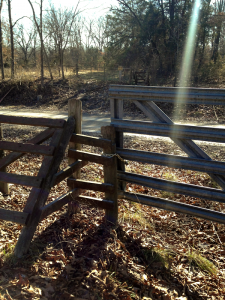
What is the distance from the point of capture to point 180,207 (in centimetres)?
366

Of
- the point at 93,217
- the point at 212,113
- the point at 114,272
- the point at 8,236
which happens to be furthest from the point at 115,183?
the point at 212,113

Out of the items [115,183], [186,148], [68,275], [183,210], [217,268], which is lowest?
[217,268]

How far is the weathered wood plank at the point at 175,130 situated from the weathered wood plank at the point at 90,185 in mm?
872

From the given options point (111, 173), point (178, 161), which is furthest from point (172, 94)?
point (111, 173)

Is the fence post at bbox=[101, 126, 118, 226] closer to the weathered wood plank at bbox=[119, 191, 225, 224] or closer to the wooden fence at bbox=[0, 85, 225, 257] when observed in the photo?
the wooden fence at bbox=[0, 85, 225, 257]

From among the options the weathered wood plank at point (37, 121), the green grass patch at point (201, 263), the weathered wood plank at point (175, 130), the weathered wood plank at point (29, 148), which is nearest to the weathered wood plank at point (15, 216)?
the weathered wood plank at point (29, 148)

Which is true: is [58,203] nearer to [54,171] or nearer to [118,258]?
[54,171]

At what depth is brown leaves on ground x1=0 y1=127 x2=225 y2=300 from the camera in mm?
2801

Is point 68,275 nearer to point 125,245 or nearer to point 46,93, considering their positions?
point 125,245

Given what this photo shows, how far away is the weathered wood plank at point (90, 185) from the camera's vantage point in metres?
3.89

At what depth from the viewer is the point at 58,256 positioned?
3.19 meters

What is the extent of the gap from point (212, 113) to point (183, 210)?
440 inches

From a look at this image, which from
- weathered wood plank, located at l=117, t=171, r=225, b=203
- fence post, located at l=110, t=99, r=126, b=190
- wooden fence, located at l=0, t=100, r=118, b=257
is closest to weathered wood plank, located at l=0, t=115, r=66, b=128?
wooden fence, located at l=0, t=100, r=118, b=257

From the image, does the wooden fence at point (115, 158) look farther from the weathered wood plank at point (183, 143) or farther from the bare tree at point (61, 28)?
the bare tree at point (61, 28)
